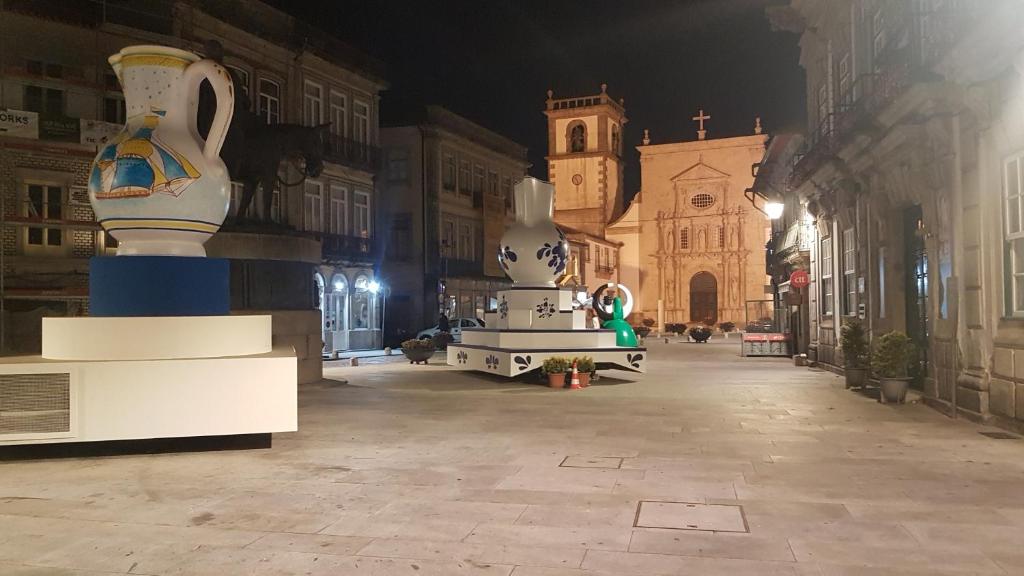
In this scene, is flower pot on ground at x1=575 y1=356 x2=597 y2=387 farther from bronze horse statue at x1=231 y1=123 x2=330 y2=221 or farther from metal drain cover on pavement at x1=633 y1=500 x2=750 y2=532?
metal drain cover on pavement at x1=633 y1=500 x2=750 y2=532

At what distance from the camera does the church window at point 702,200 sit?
55.3m

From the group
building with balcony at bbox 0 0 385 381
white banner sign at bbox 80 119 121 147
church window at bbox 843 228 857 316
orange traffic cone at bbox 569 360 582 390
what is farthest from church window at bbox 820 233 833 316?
white banner sign at bbox 80 119 121 147

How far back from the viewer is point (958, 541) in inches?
199

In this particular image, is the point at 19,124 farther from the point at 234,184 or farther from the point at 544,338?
the point at 544,338

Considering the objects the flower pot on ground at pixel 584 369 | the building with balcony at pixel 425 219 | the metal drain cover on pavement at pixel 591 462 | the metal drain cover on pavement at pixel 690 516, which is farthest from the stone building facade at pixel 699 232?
the metal drain cover on pavement at pixel 690 516

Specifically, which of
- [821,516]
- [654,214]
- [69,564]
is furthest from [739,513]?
[654,214]

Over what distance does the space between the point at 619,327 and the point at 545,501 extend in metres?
10.8

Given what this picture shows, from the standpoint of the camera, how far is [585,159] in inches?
2347

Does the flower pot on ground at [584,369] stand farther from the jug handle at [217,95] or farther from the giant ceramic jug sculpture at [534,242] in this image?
the jug handle at [217,95]

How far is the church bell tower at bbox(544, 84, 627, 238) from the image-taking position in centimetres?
5888

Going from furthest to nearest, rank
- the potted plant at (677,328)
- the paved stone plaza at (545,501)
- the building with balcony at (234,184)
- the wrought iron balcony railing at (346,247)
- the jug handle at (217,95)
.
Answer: the potted plant at (677,328) → the wrought iron balcony railing at (346,247) → the building with balcony at (234,184) → the jug handle at (217,95) → the paved stone plaza at (545,501)

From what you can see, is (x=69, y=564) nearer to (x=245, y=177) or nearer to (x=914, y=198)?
(x=245, y=177)

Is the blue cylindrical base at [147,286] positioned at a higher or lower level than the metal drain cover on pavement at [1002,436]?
higher

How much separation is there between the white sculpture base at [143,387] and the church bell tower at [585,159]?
2005 inches
